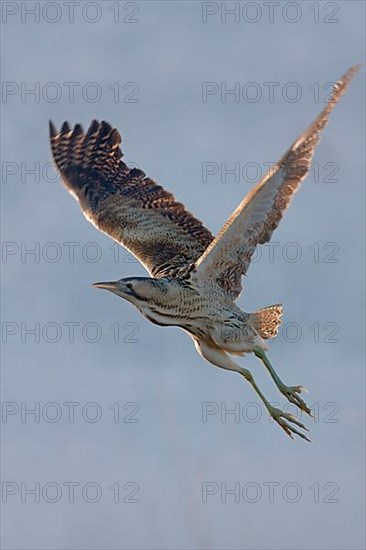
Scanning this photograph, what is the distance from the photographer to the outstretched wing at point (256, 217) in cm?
1268

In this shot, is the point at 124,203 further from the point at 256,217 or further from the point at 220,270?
the point at 256,217

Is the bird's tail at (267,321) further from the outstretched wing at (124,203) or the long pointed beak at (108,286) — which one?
the long pointed beak at (108,286)

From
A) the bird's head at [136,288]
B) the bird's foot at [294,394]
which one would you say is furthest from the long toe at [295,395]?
the bird's head at [136,288]

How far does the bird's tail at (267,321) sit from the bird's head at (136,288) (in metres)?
1.02

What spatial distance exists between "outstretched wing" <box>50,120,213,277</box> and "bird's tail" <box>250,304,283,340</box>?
0.79 meters

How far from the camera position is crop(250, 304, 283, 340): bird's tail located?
13.7 metres

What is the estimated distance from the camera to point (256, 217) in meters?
13.0

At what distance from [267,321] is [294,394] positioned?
30.5 inches

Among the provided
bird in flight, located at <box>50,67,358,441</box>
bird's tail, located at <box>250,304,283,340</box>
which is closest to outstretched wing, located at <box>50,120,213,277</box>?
bird in flight, located at <box>50,67,358,441</box>

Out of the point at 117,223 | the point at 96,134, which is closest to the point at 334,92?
the point at 117,223

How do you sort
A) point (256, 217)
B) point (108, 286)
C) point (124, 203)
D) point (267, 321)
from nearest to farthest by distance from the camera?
point (256, 217)
point (108, 286)
point (267, 321)
point (124, 203)

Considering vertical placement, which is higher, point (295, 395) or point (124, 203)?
point (124, 203)

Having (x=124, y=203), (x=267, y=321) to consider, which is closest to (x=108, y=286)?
(x=267, y=321)

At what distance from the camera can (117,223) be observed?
1522 cm
